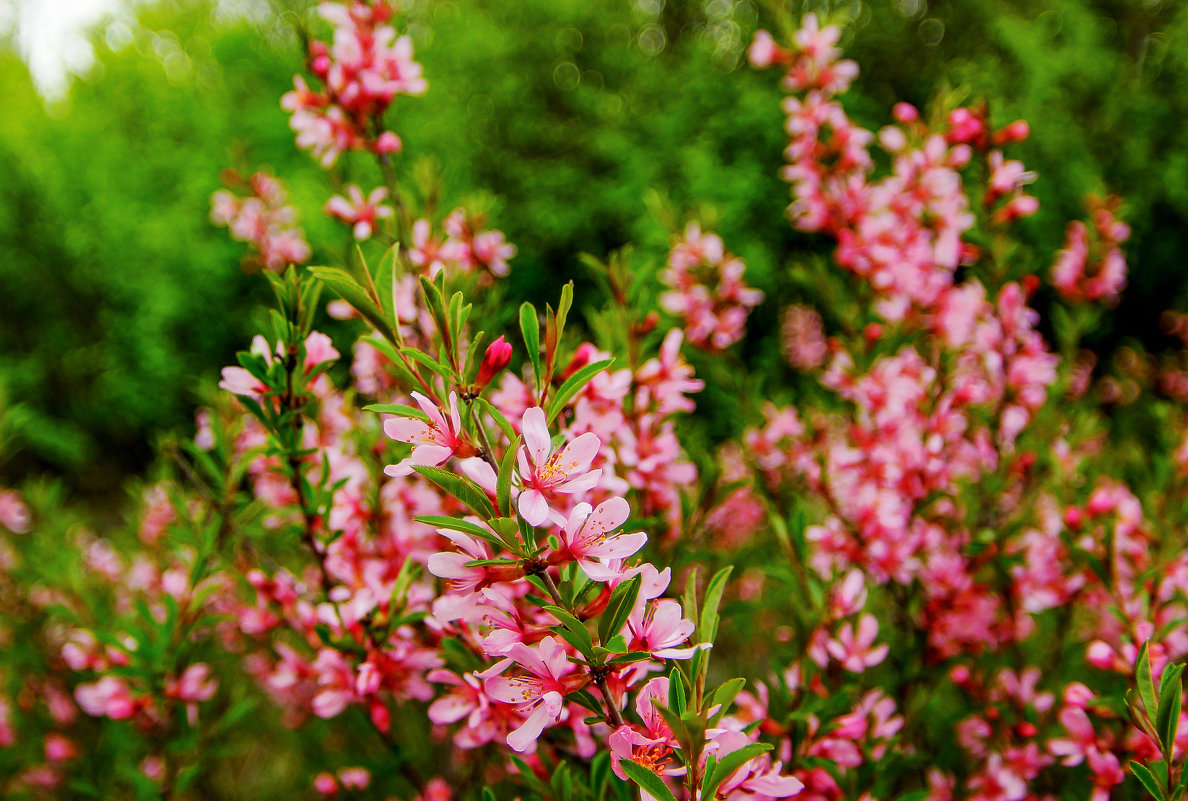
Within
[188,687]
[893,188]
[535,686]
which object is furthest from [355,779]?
[893,188]

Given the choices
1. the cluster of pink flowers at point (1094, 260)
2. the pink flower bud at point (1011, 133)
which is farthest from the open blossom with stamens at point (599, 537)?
the cluster of pink flowers at point (1094, 260)

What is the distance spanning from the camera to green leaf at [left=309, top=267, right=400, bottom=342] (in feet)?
2.55

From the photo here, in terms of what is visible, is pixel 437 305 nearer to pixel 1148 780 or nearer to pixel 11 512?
pixel 1148 780

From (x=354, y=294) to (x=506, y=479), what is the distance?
0.29 metres

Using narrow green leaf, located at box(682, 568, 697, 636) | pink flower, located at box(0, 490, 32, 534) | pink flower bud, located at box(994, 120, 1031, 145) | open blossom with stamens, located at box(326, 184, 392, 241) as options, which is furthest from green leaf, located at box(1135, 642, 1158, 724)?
pink flower, located at box(0, 490, 32, 534)

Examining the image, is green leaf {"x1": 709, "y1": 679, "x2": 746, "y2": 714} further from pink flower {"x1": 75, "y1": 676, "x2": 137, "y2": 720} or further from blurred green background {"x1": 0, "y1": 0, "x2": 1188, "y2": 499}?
blurred green background {"x1": 0, "y1": 0, "x2": 1188, "y2": 499}

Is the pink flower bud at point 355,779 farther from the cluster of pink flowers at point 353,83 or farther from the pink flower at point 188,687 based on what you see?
the cluster of pink flowers at point 353,83

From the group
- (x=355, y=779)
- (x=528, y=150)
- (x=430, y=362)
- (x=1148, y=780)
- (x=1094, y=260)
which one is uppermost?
(x=430, y=362)

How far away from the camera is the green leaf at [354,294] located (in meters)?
0.78

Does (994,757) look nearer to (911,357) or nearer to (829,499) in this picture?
(829,499)

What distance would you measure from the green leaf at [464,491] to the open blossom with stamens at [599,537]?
0.30 ft

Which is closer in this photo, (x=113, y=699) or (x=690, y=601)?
(x=690, y=601)

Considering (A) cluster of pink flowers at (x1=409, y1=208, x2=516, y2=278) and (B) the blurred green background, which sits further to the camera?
(B) the blurred green background

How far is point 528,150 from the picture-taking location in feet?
22.8
